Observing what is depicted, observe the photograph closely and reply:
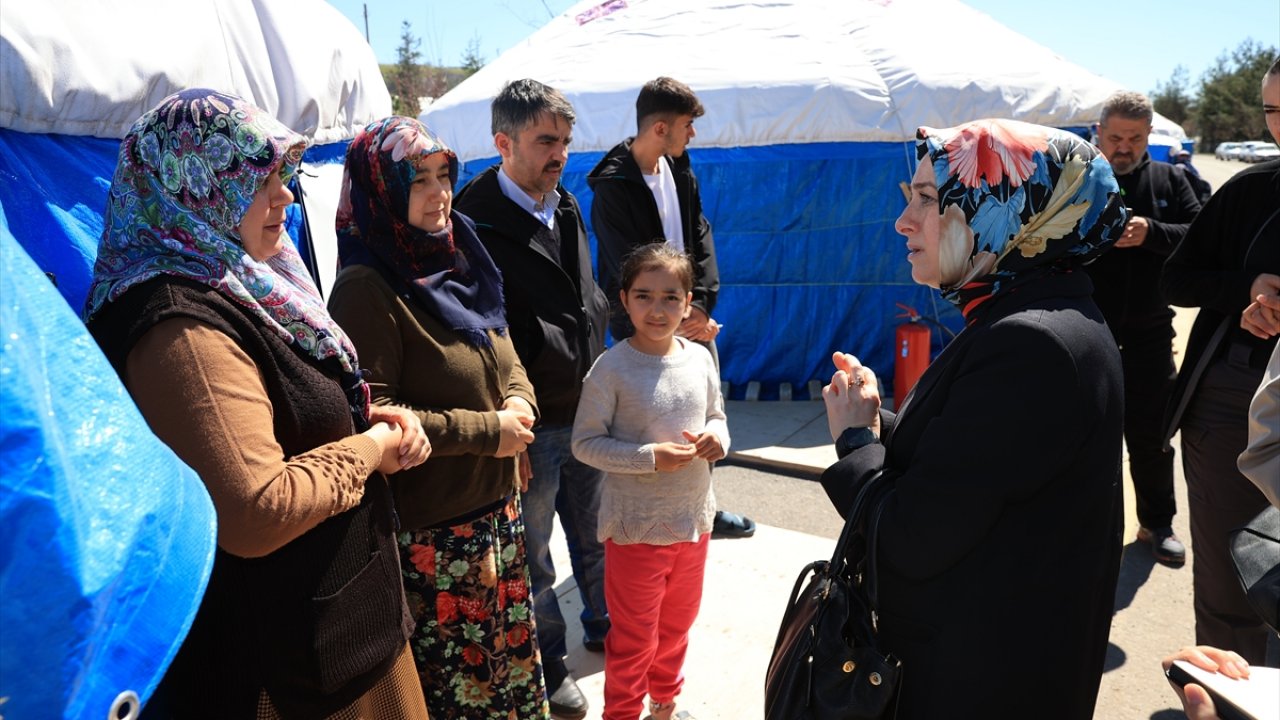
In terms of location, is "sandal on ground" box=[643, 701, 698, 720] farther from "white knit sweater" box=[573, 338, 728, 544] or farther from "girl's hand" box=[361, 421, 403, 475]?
"girl's hand" box=[361, 421, 403, 475]

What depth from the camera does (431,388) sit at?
209 cm

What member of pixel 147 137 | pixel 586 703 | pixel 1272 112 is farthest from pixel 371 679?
pixel 1272 112

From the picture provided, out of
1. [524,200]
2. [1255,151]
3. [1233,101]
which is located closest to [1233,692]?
[524,200]

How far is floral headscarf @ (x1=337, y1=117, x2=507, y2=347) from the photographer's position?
2.08 metres

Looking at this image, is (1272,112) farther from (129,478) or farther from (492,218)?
(129,478)

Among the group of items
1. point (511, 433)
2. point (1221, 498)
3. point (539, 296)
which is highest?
point (539, 296)

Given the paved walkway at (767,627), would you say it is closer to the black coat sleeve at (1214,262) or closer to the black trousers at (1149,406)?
the black trousers at (1149,406)

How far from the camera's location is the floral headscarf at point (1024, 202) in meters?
1.59

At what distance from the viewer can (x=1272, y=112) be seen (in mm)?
2668

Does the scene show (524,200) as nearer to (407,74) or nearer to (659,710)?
(659,710)

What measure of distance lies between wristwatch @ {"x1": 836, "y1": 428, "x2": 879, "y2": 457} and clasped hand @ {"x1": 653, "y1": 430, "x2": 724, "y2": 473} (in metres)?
0.68

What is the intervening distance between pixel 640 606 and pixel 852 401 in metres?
1.03

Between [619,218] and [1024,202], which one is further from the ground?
[1024,202]

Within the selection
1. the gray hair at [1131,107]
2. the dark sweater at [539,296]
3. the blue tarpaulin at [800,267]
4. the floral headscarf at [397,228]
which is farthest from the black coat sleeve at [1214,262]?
the blue tarpaulin at [800,267]
